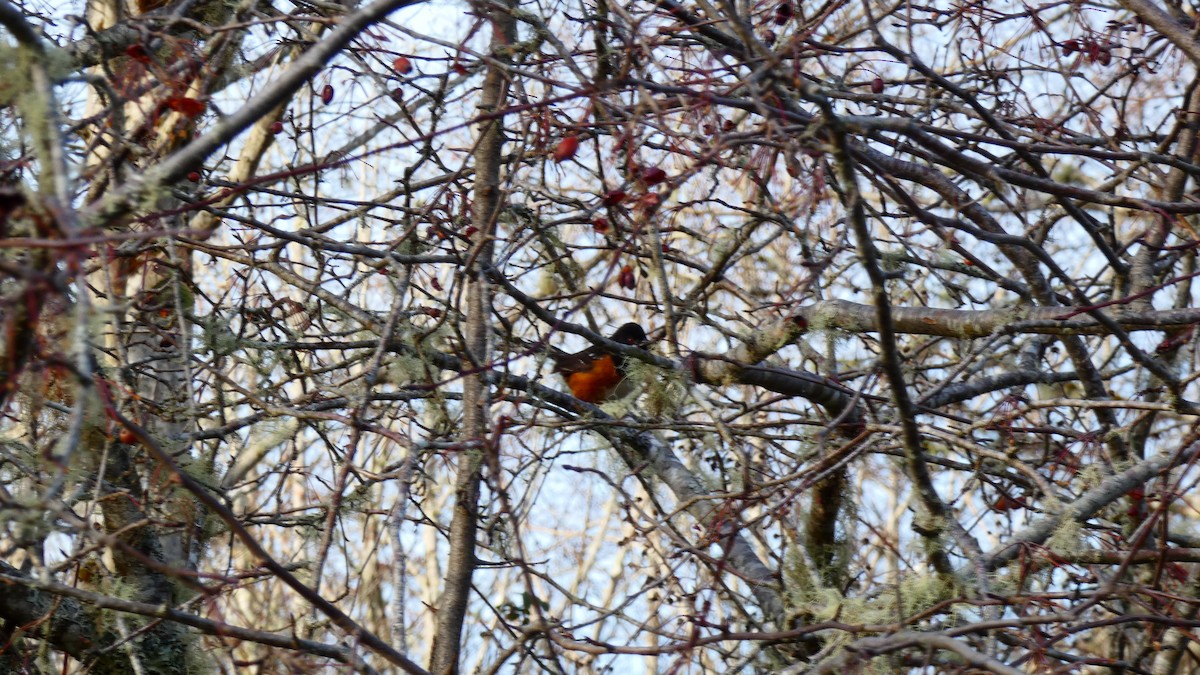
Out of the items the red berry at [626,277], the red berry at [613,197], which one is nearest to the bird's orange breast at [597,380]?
the red berry at [626,277]

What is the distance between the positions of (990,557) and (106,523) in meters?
2.35

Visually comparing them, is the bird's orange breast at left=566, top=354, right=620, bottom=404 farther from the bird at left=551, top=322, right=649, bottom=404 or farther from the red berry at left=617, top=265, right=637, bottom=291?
the red berry at left=617, top=265, right=637, bottom=291

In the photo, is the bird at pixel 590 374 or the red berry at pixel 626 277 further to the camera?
the bird at pixel 590 374

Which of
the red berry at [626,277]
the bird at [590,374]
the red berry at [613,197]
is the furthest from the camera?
the bird at [590,374]

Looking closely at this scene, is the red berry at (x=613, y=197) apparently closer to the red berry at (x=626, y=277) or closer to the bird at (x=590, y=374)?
the red berry at (x=626, y=277)

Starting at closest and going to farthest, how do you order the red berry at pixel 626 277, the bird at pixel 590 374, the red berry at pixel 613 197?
the red berry at pixel 613 197, the red berry at pixel 626 277, the bird at pixel 590 374

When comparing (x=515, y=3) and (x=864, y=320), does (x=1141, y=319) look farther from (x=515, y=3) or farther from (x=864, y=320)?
(x=515, y=3)

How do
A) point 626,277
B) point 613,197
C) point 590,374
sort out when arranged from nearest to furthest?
point 613,197, point 626,277, point 590,374

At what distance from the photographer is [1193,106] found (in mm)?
3838

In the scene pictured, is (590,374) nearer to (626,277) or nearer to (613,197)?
(626,277)

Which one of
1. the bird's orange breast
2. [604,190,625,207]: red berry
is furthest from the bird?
[604,190,625,207]: red berry

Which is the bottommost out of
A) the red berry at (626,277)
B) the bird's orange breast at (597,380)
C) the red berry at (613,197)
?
the red berry at (613,197)

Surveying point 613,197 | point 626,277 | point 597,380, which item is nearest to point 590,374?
point 597,380

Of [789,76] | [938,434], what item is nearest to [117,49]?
[789,76]
